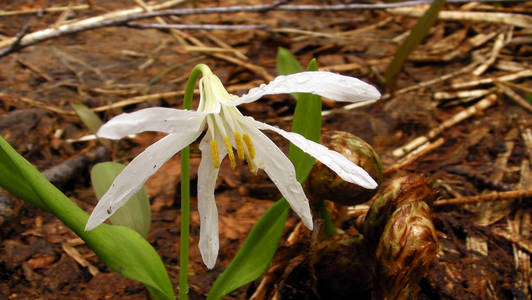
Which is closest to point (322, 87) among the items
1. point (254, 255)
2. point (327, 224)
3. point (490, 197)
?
Result: point (254, 255)

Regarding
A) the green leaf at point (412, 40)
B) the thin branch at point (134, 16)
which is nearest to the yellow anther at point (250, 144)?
the thin branch at point (134, 16)

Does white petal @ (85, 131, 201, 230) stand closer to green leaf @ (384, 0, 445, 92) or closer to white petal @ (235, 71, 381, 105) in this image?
white petal @ (235, 71, 381, 105)

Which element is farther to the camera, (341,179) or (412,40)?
(412,40)

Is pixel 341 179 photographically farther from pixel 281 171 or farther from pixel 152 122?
pixel 152 122

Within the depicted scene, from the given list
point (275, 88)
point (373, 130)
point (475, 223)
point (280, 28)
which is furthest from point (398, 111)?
point (275, 88)

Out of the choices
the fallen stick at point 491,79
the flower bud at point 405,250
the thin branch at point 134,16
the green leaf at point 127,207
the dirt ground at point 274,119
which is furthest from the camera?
the fallen stick at point 491,79

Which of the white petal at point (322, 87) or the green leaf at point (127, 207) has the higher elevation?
the white petal at point (322, 87)

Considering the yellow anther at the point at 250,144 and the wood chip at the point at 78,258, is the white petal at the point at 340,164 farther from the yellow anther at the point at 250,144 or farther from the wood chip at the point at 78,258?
the wood chip at the point at 78,258

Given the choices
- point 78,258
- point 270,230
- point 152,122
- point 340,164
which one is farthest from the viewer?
point 78,258
